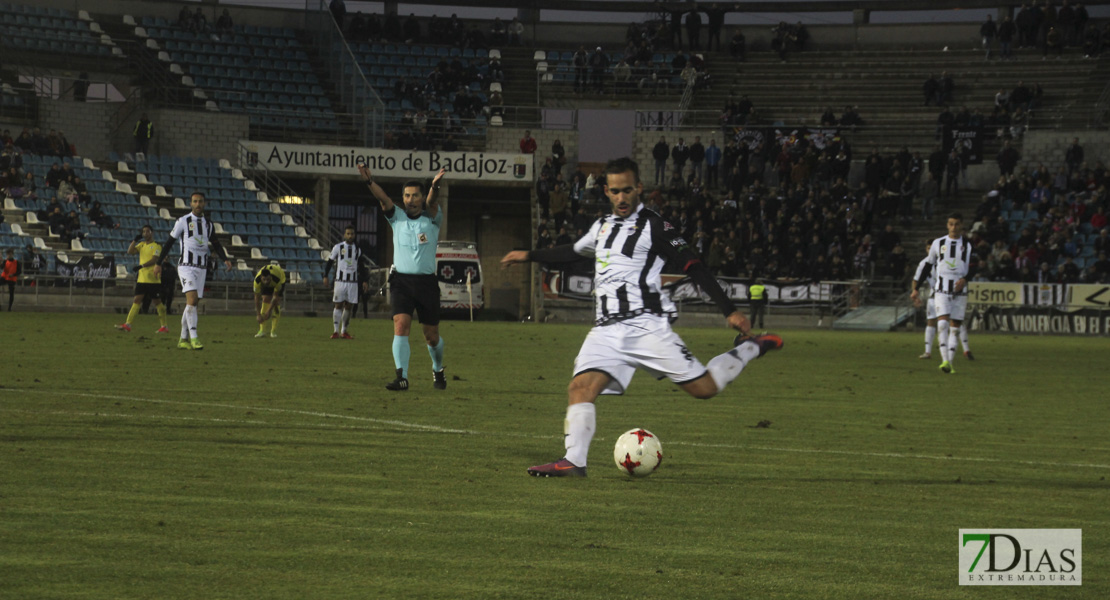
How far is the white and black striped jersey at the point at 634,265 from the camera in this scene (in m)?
8.20

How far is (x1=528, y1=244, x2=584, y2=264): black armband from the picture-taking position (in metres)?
8.65

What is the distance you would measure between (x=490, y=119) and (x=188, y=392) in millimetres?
39445

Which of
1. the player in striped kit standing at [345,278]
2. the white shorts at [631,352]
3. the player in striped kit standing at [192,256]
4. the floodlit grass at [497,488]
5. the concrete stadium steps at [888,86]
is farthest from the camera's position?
the concrete stadium steps at [888,86]

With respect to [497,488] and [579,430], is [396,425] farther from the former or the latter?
[497,488]

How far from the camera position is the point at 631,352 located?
809 cm

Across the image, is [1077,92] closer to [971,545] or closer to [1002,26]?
[1002,26]

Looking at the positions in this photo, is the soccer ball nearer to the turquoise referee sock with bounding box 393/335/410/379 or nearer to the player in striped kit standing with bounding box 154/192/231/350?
the turquoise referee sock with bounding box 393/335/410/379

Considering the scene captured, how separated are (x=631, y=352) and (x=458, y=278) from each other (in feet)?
114

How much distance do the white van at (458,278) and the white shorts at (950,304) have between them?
75.1ft

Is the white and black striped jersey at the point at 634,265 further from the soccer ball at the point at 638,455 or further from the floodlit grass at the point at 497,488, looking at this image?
the floodlit grass at the point at 497,488

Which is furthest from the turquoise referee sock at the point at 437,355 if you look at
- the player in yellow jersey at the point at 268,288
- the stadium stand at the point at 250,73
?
the stadium stand at the point at 250,73

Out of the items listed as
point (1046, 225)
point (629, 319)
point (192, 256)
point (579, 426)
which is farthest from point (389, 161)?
point (579, 426)

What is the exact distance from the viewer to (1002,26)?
51.9m

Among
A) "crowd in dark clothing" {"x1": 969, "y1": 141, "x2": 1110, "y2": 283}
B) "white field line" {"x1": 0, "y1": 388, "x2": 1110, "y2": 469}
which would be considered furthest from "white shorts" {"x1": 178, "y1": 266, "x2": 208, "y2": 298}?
"crowd in dark clothing" {"x1": 969, "y1": 141, "x2": 1110, "y2": 283}
